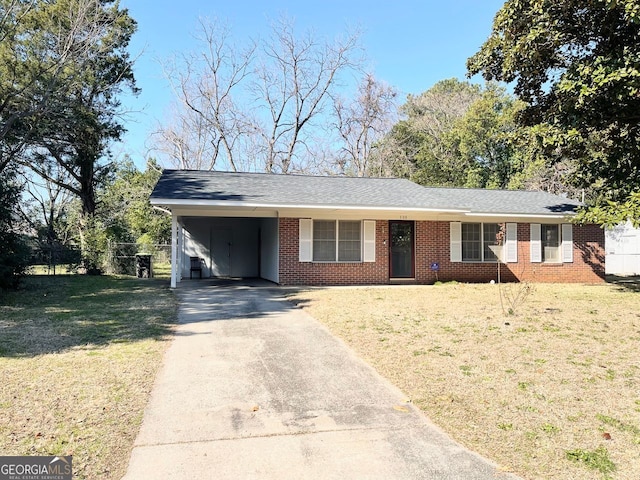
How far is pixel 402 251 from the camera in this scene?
1520 centimetres


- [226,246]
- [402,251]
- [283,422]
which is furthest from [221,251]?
[283,422]

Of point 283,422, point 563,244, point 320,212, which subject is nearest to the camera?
point 283,422

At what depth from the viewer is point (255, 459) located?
3.13 m

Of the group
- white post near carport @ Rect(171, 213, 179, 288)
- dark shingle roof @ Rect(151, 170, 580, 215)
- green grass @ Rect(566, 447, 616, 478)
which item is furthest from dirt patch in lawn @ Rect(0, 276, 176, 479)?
dark shingle roof @ Rect(151, 170, 580, 215)

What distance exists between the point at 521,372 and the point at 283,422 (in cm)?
278

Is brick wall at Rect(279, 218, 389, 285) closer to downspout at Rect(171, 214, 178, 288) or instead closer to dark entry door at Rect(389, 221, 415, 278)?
dark entry door at Rect(389, 221, 415, 278)

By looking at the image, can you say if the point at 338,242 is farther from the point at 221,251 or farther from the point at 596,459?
the point at 596,459

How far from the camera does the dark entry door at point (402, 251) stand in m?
15.0

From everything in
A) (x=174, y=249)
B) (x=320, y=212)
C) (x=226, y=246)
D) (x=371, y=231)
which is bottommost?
(x=174, y=249)

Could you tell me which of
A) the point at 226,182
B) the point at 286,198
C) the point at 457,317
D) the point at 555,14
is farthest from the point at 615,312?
the point at 226,182

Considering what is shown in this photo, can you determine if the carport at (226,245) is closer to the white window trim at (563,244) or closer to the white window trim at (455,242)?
the white window trim at (455,242)

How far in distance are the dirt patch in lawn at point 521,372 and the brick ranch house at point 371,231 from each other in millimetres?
4157

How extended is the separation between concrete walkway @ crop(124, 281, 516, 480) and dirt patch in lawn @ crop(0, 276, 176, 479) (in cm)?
21

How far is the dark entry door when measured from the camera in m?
15.0
